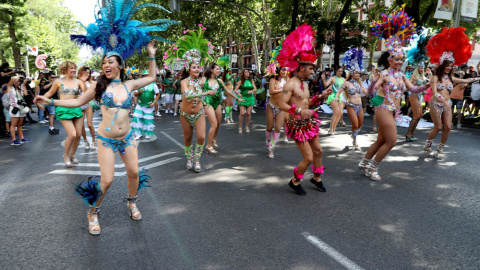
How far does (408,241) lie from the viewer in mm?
3543

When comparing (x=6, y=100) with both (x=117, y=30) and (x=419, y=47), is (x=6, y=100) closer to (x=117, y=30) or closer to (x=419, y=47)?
(x=117, y=30)

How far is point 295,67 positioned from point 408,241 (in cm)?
261

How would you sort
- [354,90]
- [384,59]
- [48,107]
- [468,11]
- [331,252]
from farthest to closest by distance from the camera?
1. [48,107]
2. [468,11]
3. [354,90]
4. [384,59]
5. [331,252]

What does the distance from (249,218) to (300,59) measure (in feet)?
7.46

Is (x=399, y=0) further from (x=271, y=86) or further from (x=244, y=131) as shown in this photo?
(x=271, y=86)

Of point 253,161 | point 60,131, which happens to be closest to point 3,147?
point 60,131

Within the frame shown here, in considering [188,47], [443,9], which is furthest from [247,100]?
[443,9]

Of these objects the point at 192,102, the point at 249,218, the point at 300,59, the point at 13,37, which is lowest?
the point at 249,218

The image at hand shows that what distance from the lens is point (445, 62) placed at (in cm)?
686

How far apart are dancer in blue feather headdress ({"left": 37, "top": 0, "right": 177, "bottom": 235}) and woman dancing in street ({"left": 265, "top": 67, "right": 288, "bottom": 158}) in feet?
13.2

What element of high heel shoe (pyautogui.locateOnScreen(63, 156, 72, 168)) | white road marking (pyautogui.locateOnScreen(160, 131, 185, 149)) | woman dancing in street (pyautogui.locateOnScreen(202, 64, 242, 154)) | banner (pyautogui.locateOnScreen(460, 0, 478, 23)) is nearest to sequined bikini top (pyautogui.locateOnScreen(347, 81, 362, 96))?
woman dancing in street (pyautogui.locateOnScreen(202, 64, 242, 154))

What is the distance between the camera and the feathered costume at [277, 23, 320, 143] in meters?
4.74

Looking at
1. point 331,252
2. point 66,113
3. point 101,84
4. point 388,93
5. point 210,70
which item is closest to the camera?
point 331,252

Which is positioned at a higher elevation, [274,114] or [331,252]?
[274,114]
